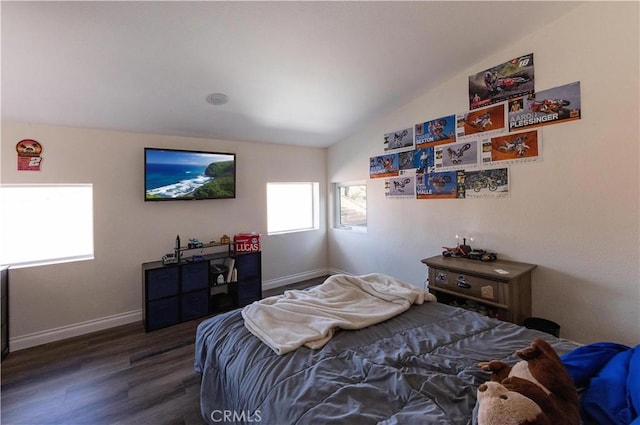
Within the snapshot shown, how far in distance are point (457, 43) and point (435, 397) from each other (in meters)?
2.56

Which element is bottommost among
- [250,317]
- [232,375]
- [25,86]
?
[232,375]

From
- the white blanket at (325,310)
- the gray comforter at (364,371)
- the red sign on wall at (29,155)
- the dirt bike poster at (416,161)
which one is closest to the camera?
the gray comforter at (364,371)

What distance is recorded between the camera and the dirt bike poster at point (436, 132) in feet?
9.76

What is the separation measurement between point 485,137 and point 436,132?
521 mm

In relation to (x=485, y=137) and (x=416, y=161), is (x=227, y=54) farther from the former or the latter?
(x=485, y=137)

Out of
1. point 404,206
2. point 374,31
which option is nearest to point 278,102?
point 374,31

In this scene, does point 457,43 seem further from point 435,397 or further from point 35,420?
point 35,420

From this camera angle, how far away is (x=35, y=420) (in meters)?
1.77

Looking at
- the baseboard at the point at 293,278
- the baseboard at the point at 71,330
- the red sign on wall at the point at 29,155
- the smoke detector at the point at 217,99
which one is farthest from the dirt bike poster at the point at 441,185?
the red sign on wall at the point at 29,155

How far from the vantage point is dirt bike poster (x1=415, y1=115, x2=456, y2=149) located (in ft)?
9.76

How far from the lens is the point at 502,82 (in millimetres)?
2580

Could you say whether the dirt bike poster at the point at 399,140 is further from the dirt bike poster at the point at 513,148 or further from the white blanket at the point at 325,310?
the white blanket at the point at 325,310

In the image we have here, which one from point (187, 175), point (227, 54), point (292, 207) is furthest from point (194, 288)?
point (227, 54)

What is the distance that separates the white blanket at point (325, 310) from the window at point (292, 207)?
2.24 meters
